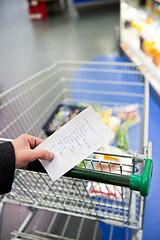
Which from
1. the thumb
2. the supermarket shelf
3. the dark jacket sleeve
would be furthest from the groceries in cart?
the supermarket shelf

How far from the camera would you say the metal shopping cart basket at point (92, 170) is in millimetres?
731

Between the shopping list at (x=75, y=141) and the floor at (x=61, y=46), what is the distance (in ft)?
1.70

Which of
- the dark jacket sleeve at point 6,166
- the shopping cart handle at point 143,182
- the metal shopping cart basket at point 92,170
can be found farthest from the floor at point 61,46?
the dark jacket sleeve at point 6,166

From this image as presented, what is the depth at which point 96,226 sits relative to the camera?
4.59ft

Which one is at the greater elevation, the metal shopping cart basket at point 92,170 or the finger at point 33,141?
the finger at point 33,141

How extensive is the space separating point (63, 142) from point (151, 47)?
2.12m

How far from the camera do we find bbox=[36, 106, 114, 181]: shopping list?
735mm

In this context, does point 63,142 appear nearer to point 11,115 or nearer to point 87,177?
point 87,177

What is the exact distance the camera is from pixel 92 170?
720 millimetres

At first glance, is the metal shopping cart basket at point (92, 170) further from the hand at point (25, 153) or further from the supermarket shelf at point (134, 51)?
the supermarket shelf at point (134, 51)

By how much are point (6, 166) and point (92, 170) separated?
0.99 ft

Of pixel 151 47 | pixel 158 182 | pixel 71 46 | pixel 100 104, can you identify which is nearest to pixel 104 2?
pixel 71 46

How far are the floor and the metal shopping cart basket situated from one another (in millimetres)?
123

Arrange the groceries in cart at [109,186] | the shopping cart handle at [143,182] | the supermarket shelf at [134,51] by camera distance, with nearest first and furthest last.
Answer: the shopping cart handle at [143,182]
the groceries in cart at [109,186]
the supermarket shelf at [134,51]
